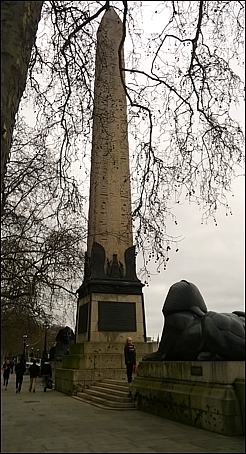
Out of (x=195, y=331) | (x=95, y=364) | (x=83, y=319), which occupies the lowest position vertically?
(x=95, y=364)

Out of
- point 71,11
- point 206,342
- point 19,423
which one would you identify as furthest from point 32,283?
point 19,423

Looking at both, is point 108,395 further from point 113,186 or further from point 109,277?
point 113,186

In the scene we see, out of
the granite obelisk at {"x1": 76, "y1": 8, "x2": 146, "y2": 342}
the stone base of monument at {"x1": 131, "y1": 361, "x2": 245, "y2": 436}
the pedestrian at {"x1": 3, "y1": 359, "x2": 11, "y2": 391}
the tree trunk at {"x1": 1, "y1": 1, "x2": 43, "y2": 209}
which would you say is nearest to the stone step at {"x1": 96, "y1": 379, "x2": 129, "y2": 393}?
the granite obelisk at {"x1": 76, "y1": 8, "x2": 146, "y2": 342}

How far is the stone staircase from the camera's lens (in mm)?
9461

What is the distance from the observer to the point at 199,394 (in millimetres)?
6766

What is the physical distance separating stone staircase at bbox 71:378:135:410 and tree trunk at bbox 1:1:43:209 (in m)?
7.00

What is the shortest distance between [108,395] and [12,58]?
28.1 ft

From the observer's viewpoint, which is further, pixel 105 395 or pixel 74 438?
pixel 105 395

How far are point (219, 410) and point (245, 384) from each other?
59cm

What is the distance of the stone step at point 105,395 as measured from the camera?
9703 millimetres

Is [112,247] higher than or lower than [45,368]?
higher

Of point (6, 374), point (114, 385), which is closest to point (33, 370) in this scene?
point (6, 374)

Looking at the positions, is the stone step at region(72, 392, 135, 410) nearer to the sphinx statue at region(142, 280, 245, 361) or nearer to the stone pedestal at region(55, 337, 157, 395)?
the sphinx statue at region(142, 280, 245, 361)

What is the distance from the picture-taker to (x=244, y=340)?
6715mm
